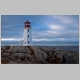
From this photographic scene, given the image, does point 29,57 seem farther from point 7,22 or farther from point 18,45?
point 7,22

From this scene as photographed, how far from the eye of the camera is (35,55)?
8.63m

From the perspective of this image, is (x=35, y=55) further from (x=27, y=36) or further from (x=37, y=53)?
(x=27, y=36)

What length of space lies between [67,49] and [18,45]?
7.70 ft

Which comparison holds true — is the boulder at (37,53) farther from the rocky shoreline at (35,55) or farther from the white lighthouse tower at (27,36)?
the white lighthouse tower at (27,36)

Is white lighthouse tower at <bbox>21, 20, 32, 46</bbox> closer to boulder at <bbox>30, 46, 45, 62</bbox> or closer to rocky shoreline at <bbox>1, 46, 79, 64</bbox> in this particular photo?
rocky shoreline at <bbox>1, 46, 79, 64</bbox>

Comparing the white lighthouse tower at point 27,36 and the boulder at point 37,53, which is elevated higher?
the white lighthouse tower at point 27,36

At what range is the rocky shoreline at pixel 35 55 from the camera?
8.61 meters

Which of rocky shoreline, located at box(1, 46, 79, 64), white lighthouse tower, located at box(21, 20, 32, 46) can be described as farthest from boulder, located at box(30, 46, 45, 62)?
white lighthouse tower, located at box(21, 20, 32, 46)

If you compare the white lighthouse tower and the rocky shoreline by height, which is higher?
the white lighthouse tower

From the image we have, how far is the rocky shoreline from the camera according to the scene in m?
8.61

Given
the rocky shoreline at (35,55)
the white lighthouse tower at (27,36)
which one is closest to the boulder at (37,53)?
the rocky shoreline at (35,55)

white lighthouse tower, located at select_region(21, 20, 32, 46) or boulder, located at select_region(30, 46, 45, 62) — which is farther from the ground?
white lighthouse tower, located at select_region(21, 20, 32, 46)

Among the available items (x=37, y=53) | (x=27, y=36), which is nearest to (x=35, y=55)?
(x=37, y=53)

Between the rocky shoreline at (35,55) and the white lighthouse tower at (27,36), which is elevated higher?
the white lighthouse tower at (27,36)
